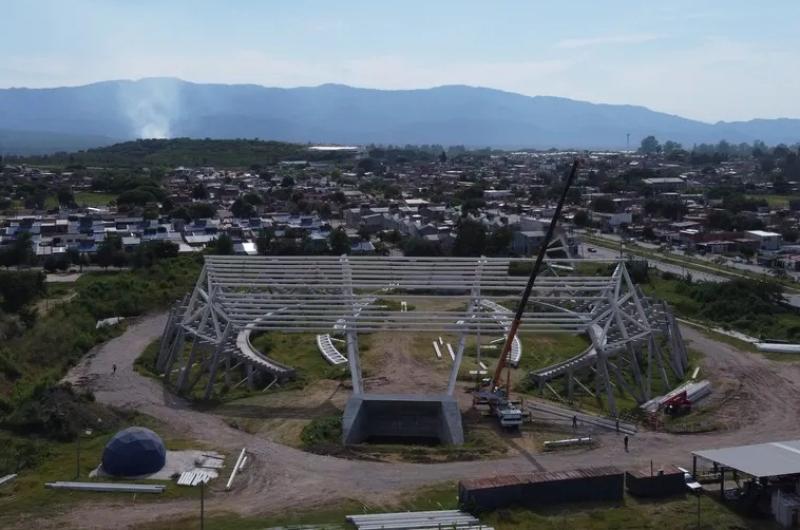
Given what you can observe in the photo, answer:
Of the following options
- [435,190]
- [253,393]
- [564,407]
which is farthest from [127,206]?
[564,407]

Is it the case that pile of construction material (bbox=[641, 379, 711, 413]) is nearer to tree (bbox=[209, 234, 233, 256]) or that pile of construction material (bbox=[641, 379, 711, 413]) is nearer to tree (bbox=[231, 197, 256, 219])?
tree (bbox=[209, 234, 233, 256])

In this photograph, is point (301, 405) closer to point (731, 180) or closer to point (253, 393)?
point (253, 393)

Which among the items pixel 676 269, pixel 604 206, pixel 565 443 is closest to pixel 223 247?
pixel 676 269

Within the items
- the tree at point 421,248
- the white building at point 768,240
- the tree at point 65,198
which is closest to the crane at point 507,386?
the tree at point 421,248

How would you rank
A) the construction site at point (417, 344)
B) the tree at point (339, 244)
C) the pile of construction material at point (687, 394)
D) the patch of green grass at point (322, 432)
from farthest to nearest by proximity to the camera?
the tree at point (339, 244) < the pile of construction material at point (687, 394) < the construction site at point (417, 344) < the patch of green grass at point (322, 432)

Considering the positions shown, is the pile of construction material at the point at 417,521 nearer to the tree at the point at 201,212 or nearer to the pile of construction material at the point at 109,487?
the pile of construction material at the point at 109,487

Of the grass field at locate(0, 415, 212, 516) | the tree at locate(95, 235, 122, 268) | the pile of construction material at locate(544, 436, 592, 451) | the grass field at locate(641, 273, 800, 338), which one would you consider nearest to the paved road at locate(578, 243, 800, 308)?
the grass field at locate(641, 273, 800, 338)
